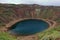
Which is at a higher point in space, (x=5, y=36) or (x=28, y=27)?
(x=5, y=36)

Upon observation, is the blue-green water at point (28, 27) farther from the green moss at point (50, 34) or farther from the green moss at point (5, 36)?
the green moss at point (50, 34)

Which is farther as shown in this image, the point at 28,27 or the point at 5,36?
the point at 28,27

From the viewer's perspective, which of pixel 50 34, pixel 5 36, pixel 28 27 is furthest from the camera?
pixel 28 27

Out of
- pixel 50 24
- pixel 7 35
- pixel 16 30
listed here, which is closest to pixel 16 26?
pixel 16 30

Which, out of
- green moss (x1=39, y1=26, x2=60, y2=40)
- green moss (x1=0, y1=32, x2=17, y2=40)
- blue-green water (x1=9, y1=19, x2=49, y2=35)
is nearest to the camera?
green moss (x1=39, y1=26, x2=60, y2=40)

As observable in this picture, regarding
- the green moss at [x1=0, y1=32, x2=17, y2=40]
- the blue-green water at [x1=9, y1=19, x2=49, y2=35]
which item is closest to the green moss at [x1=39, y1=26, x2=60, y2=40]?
the blue-green water at [x1=9, y1=19, x2=49, y2=35]

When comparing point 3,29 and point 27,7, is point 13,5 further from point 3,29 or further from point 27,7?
point 3,29

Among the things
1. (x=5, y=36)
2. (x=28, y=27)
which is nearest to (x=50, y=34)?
(x=28, y=27)

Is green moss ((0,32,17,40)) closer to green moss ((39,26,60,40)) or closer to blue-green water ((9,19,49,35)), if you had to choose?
blue-green water ((9,19,49,35))

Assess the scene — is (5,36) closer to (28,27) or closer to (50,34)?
(28,27)

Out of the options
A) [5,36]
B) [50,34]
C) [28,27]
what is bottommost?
[28,27]
